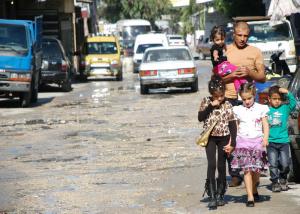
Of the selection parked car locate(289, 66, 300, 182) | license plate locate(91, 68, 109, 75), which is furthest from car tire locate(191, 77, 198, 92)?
parked car locate(289, 66, 300, 182)

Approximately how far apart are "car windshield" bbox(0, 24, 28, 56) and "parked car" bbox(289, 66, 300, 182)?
→ 49.2ft

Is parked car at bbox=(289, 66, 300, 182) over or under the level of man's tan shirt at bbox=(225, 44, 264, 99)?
under

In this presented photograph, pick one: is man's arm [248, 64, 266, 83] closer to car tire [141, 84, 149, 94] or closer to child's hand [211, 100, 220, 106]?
child's hand [211, 100, 220, 106]

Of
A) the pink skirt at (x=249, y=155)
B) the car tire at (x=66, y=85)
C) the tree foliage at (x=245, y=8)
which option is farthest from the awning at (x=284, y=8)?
the tree foliage at (x=245, y=8)

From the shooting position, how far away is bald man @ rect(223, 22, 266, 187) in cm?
1059

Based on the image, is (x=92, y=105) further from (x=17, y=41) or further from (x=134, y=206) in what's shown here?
(x=134, y=206)

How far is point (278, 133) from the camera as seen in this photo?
10180 mm

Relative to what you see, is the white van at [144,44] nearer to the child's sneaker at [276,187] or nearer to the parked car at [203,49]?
the parked car at [203,49]

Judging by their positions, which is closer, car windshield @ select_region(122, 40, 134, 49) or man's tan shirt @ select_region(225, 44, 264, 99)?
man's tan shirt @ select_region(225, 44, 264, 99)

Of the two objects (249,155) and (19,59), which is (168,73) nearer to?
(19,59)

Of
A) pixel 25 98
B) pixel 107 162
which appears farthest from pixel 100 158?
pixel 25 98

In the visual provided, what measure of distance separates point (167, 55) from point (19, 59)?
258 inches

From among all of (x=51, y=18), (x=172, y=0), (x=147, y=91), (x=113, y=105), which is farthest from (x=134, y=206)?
(x=172, y=0)

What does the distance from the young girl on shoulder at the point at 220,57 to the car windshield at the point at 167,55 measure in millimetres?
18560
